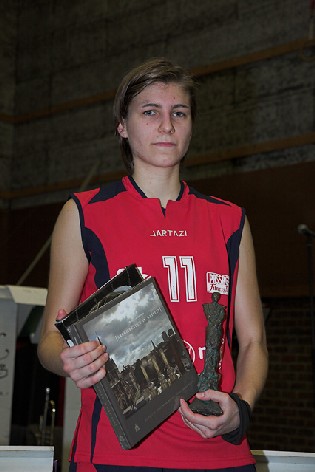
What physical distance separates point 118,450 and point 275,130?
6.20 m

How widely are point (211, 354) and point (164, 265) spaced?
20 cm

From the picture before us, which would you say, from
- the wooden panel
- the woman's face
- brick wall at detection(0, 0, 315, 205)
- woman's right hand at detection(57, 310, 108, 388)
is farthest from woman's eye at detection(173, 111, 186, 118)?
brick wall at detection(0, 0, 315, 205)

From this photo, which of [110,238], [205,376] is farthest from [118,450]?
[110,238]

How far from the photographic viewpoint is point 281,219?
698cm

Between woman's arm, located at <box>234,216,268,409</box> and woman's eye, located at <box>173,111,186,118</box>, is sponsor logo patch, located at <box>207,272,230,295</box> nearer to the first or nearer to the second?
woman's arm, located at <box>234,216,268,409</box>

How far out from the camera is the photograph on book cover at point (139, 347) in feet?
4.19

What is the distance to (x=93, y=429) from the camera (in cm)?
138

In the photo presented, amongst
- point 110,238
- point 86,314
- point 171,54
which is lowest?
point 86,314

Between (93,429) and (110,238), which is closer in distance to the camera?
(93,429)

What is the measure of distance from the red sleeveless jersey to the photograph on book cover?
8 cm

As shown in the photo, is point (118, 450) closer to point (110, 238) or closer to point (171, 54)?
point (110, 238)

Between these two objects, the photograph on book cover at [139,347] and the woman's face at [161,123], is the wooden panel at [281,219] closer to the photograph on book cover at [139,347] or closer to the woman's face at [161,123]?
the woman's face at [161,123]

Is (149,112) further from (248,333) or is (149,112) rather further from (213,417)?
(213,417)

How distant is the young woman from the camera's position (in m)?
1.35
